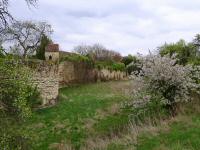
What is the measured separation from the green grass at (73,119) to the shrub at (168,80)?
8.72 ft

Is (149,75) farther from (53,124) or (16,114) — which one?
(16,114)

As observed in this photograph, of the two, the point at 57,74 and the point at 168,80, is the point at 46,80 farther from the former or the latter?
Answer: the point at 168,80

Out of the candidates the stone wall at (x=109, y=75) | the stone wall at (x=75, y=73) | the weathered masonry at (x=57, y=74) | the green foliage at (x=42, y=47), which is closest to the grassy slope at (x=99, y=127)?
the weathered masonry at (x=57, y=74)

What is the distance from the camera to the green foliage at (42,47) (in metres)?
48.3

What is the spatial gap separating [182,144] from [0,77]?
6831 mm

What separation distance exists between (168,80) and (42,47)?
1181 inches

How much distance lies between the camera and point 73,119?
2370 cm

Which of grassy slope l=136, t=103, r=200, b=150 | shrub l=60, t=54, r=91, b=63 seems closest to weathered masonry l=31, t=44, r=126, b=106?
shrub l=60, t=54, r=91, b=63

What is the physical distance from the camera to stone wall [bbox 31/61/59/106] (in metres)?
26.8

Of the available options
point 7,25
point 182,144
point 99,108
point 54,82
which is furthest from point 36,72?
point 7,25

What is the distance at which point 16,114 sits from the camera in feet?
35.7

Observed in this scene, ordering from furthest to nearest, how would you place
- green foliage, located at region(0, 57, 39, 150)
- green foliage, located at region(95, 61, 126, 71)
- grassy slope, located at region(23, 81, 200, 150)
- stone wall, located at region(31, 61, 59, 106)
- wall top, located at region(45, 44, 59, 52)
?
wall top, located at region(45, 44, 59, 52)
green foliage, located at region(95, 61, 126, 71)
stone wall, located at region(31, 61, 59, 106)
grassy slope, located at region(23, 81, 200, 150)
green foliage, located at region(0, 57, 39, 150)

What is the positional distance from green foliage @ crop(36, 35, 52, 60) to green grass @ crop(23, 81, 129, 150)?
16362 mm

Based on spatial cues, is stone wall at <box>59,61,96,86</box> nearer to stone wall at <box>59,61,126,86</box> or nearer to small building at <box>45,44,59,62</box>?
stone wall at <box>59,61,126,86</box>
